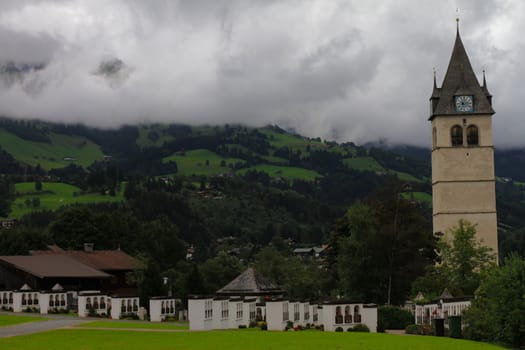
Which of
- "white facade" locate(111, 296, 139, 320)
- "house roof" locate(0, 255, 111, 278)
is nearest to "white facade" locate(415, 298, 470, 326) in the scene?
"white facade" locate(111, 296, 139, 320)

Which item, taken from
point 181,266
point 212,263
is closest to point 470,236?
point 212,263

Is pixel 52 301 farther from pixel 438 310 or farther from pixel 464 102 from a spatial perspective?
pixel 464 102

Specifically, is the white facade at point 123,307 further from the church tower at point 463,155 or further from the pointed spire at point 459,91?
the pointed spire at point 459,91

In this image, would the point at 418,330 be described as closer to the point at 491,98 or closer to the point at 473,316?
the point at 473,316

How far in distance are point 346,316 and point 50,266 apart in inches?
1291

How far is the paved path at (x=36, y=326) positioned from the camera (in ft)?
145

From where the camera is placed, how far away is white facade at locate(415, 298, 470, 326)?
59688mm

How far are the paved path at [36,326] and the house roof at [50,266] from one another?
806 inches

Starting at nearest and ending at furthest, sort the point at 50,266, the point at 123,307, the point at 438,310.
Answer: the point at 438,310, the point at 123,307, the point at 50,266

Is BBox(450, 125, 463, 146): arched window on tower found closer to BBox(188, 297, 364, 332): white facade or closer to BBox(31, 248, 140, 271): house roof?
BBox(31, 248, 140, 271): house roof

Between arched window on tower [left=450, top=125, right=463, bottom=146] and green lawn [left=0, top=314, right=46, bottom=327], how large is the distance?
62971mm

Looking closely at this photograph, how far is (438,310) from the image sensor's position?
5969 centimetres

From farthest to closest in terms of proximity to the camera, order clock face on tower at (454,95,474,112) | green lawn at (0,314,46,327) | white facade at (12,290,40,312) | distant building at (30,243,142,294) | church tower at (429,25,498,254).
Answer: clock face on tower at (454,95,474,112)
church tower at (429,25,498,254)
distant building at (30,243,142,294)
white facade at (12,290,40,312)
green lawn at (0,314,46,327)

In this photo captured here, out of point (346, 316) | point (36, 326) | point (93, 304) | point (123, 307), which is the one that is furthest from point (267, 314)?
point (93, 304)
